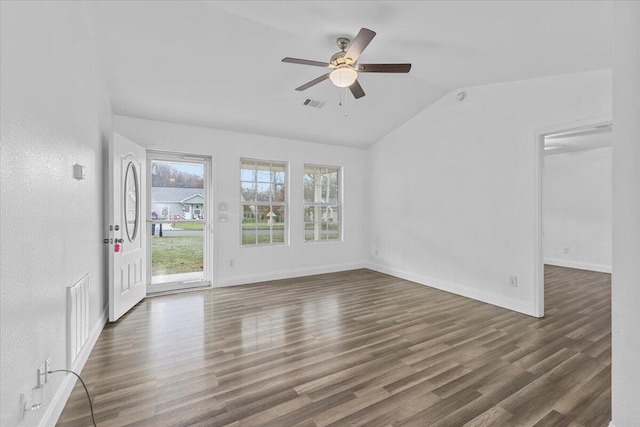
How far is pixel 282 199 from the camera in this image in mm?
5633

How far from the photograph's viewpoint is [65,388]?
79.7 inches

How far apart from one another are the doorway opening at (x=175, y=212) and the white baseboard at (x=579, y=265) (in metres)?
7.24

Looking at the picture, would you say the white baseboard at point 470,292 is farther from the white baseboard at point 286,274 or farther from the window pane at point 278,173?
the window pane at point 278,173

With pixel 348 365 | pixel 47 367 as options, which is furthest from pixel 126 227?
pixel 348 365

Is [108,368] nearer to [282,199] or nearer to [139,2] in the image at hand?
[139,2]

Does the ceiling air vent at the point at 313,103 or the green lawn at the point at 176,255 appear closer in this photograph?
the ceiling air vent at the point at 313,103

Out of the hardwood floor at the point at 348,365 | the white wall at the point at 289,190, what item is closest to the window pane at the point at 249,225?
the white wall at the point at 289,190

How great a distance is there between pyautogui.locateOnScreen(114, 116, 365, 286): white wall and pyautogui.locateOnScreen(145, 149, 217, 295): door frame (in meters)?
0.09

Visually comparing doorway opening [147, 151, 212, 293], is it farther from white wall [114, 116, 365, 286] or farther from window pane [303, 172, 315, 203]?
window pane [303, 172, 315, 203]

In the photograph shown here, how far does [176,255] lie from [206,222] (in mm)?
1038

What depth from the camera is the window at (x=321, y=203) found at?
5906mm

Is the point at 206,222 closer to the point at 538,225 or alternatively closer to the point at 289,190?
the point at 289,190

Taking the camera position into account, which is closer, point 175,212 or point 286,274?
point 175,212

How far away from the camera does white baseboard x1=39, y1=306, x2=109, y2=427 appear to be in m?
1.73
